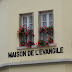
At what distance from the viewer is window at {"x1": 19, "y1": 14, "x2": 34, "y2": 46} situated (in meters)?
16.8

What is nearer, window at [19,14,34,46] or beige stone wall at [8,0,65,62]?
beige stone wall at [8,0,65,62]

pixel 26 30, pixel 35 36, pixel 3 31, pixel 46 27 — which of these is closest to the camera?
pixel 46 27

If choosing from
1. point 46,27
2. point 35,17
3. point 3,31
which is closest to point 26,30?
point 35,17

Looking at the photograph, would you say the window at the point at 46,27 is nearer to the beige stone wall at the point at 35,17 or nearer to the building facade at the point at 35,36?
the building facade at the point at 35,36

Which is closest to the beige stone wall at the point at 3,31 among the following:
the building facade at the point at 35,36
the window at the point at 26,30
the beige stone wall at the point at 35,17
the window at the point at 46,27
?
the building facade at the point at 35,36

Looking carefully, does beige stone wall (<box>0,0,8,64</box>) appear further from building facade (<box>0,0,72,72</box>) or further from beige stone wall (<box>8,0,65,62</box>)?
beige stone wall (<box>8,0,65,62</box>)

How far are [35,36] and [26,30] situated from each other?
797 millimetres

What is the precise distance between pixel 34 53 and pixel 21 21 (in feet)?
7.03

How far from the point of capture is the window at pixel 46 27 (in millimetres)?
16298

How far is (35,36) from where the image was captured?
16.6 m

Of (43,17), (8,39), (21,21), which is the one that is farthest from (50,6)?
(8,39)

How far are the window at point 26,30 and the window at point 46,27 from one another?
60cm

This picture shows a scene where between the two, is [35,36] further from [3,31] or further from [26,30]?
[3,31]

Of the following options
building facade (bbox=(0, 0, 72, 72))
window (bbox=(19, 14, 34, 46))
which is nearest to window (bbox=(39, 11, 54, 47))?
building facade (bbox=(0, 0, 72, 72))
